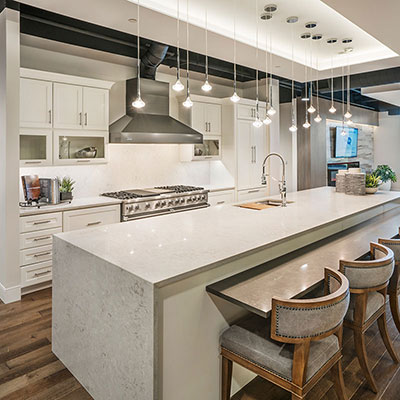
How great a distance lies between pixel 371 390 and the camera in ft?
7.19

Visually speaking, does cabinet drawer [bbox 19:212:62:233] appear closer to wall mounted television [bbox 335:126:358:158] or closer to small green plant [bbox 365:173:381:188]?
small green plant [bbox 365:173:381:188]

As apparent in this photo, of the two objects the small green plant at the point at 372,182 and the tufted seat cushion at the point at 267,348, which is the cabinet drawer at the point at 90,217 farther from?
the small green plant at the point at 372,182

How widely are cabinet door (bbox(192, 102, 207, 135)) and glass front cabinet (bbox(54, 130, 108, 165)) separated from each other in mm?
1591

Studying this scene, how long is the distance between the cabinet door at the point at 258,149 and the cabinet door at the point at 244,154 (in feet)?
0.28

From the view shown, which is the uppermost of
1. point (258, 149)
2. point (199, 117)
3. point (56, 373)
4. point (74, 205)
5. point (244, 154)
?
point (199, 117)

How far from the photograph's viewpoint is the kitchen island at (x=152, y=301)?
1.73 meters

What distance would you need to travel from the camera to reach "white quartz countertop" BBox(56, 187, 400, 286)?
184 cm

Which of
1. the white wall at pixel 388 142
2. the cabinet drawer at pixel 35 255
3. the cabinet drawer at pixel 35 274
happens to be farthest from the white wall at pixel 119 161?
the white wall at pixel 388 142

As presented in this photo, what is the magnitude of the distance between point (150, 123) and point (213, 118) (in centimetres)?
139

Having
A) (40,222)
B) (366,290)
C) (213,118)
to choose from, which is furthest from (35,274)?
(213,118)

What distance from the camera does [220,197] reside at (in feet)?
18.6

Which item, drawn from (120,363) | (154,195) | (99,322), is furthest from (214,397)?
(154,195)

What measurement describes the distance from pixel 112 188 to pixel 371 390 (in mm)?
3911

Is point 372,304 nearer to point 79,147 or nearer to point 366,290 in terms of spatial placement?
point 366,290
